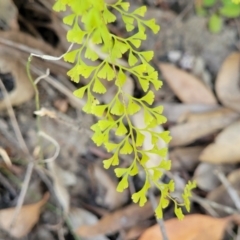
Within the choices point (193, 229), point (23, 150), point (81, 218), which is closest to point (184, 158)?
point (193, 229)

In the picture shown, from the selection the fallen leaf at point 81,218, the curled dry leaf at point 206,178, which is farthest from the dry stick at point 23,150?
the curled dry leaf at point 206,178

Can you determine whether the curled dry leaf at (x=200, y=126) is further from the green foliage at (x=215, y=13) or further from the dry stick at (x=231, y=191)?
the green foliage at (x=215, y=13)

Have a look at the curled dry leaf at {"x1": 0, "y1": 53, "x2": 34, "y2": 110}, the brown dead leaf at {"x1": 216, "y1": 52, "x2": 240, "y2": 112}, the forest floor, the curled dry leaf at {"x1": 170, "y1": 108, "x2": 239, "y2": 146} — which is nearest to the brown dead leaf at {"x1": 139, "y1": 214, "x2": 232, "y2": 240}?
the forest floor

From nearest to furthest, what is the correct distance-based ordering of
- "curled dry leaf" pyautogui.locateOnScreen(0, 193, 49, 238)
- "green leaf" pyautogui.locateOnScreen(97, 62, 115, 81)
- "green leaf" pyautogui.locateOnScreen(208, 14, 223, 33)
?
"green leaf" pyautogui.locateOnScreen(97, 62, 115, 81) < "curled dry leaf" pyautogui.locateOnScreen(0, 193, 49, 238) < "green leaf" pyautogui.locateOnScreen(208, 14, 223, 33)

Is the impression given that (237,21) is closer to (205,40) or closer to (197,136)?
(205,40)

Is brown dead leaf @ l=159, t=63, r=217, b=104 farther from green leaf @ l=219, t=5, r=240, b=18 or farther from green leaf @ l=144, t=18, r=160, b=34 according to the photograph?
green leaf @ l=144, t=18, r=160, b=34

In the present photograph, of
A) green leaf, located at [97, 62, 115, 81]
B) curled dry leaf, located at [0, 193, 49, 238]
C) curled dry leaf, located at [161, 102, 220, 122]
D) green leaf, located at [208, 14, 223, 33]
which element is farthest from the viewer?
green leaf, located at [208, 14, 223, 33]
